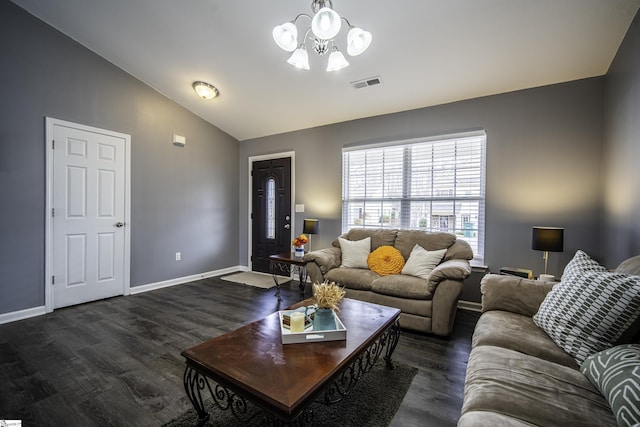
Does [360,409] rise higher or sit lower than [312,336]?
lower

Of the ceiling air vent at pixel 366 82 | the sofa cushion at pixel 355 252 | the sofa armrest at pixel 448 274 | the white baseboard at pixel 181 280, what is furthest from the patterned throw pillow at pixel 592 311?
the white baseboard at pixel 181 280

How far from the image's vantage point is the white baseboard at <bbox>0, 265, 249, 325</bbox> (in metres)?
2.92

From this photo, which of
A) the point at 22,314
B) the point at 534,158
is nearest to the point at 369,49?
the point at 534,158

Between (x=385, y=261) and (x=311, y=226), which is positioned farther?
(x=311, y=226)

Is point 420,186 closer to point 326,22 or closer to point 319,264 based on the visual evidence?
point 319,264

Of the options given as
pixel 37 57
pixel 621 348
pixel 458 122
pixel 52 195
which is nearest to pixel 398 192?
pixel 458 122

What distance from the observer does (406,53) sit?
9.21ft

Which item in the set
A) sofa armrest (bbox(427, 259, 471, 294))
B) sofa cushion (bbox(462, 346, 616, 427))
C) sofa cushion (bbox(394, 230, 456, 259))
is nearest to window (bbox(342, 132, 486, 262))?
sofa cushion (bbox(394, 230, 456, 259))

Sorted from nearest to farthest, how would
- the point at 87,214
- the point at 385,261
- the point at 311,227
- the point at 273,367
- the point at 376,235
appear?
the point at 273,367 < the point at 385,261 < the point at 87,214 < the point at 376,235 < the point at 311,227

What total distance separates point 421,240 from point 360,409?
217 centimetres

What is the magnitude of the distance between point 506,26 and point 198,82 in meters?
3.70

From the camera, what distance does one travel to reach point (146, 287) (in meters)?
4.09

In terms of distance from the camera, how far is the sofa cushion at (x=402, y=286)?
2.67 m

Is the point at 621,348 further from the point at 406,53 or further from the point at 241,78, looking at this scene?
the point at 241,78
